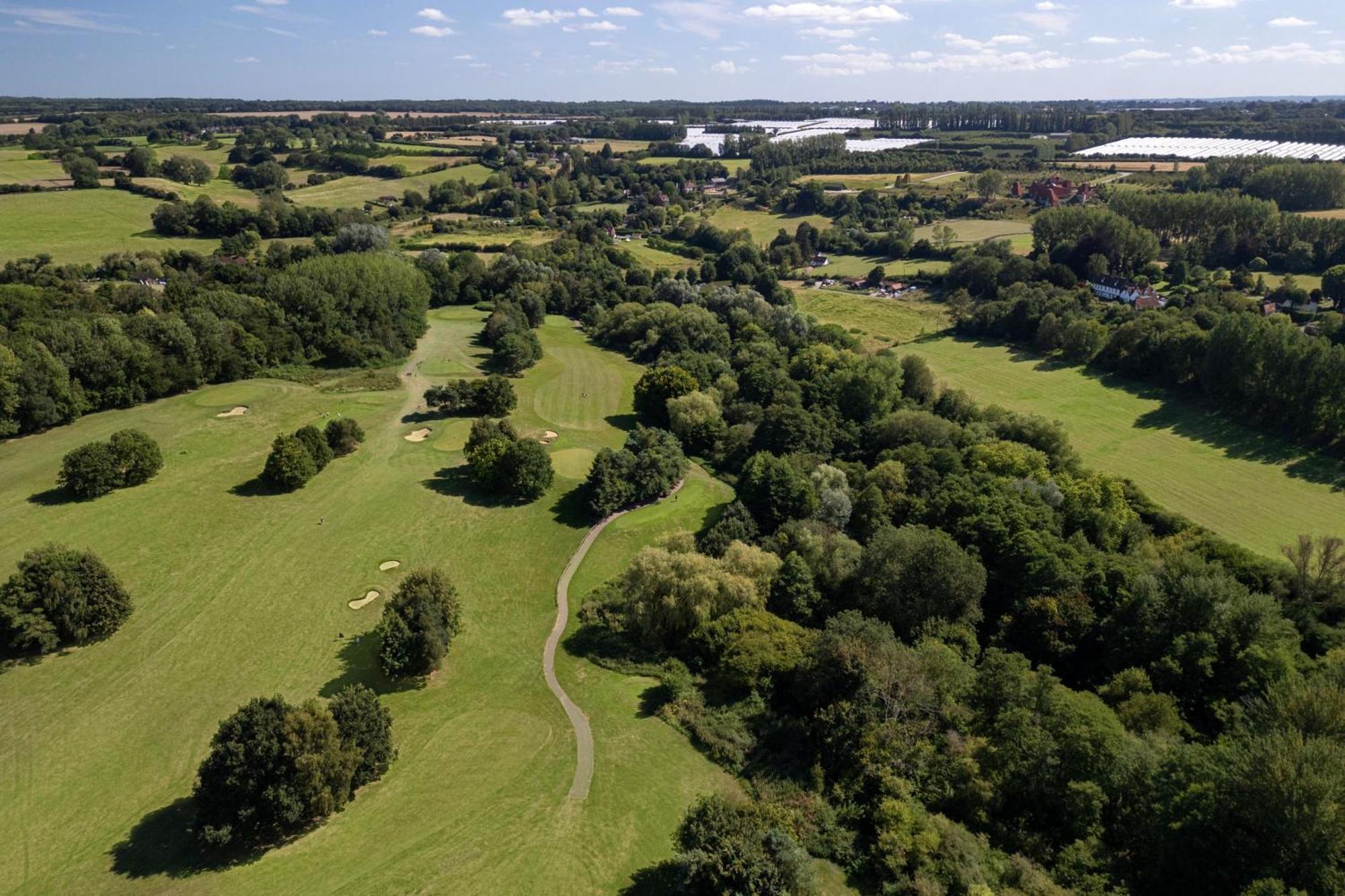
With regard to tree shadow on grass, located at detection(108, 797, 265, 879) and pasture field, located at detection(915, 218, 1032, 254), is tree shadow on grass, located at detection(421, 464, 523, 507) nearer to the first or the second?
tree shadow on grass, located at detection(108, 797, 265, 879)

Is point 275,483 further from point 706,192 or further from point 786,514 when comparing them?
point 706,192

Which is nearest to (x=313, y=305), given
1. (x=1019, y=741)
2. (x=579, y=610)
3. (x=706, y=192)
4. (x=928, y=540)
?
(x=579, y=610)

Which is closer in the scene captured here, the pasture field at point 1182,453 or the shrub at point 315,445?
the pasture field at point 1182,453

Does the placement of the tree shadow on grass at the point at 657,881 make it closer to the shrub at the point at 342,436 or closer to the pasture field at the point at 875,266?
the shrub at the point at 342,436

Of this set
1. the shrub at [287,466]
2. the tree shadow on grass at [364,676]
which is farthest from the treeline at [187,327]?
the tree shadow on grass at [364,676]

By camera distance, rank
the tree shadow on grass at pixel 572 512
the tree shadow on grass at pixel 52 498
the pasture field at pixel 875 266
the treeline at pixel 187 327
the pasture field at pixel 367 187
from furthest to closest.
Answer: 1. the pasture field at pixel 367 187
2. the pasture field at pixel 875 266
3. the treeline at pixel 187 327
4. the tree shadow on grass at pixel 572 512
5. the tree shadow on grass at pixel 52 498

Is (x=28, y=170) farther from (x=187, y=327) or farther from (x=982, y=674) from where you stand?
(x=982, y=674)

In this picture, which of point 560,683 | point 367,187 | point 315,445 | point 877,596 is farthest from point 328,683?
point 367,187
